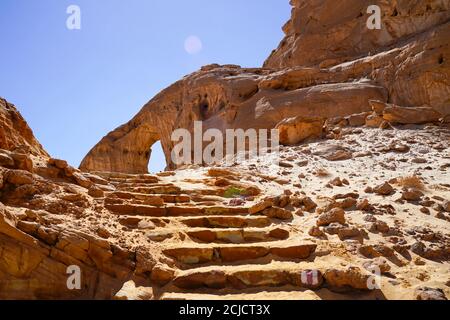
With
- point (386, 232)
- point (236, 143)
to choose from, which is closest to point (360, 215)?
point (386, 232)

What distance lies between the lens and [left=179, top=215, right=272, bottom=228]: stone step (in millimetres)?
6324

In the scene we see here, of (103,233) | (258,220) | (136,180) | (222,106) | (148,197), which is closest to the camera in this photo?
(103,233)

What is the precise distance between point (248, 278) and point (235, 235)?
124 cm

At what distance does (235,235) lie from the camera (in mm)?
5875

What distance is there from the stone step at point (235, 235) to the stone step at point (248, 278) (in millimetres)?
1025

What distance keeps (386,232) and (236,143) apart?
11779 millimetres

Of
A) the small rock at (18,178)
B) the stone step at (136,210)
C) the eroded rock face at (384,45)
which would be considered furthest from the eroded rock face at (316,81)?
the small rock at (18,178)

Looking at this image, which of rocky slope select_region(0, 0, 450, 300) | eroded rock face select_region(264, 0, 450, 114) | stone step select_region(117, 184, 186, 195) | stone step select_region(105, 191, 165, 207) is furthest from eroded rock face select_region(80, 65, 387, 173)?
stone step select_region(105, 191, 165, 207)

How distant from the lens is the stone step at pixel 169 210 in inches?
252

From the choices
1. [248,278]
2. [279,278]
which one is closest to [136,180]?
[248,278]

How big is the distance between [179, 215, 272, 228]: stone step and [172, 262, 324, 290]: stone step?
5.08 feet

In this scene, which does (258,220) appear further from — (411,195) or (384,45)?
(384,45)

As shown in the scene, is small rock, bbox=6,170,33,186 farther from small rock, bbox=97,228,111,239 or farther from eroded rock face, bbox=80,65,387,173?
eroded rock face, bbox=80,65,387,173

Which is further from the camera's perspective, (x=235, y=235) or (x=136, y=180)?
(x=136, y=180)
